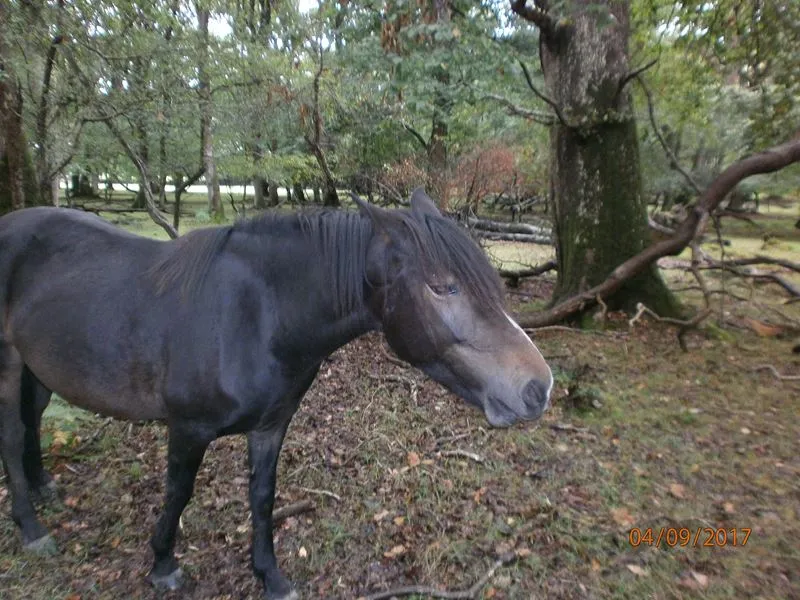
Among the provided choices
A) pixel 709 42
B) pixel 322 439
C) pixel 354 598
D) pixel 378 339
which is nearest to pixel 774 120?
pixel 709 42

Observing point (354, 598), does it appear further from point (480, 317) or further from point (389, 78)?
point (389, 78)

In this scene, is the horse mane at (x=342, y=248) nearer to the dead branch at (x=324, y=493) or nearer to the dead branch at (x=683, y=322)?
the dead branch at (x=324, y=493)

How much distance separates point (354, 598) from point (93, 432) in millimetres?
2672

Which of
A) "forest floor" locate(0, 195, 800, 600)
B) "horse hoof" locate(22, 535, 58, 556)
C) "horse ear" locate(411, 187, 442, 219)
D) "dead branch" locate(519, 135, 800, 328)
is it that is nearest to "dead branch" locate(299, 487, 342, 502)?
"forest floor" locate(0, 195, 800, 600)

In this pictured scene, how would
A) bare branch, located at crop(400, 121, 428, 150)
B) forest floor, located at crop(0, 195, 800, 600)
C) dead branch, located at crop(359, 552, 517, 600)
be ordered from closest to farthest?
1. dead branch, located at crop(359, 552, 517, 600)
2. forest floor, located at crop(0, 195, 800, 600)
3. bare branch, located at crop(400, 121, 428, 150)

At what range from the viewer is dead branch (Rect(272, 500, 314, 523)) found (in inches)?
121

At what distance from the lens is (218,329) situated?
7.21 ft

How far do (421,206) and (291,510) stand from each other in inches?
81.8

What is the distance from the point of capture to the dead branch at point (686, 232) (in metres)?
5.44

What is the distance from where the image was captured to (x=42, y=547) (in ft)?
9.24

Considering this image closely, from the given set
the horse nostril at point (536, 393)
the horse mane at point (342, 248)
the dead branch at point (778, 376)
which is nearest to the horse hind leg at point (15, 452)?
the horse mane at point (342, 248)

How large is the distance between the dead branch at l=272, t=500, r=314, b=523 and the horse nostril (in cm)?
195

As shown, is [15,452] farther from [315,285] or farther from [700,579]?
[700,579]

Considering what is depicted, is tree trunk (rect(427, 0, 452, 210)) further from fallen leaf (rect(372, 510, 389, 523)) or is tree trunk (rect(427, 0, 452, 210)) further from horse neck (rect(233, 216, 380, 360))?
fallen leaf (rect(372, 510, 389, 523))
